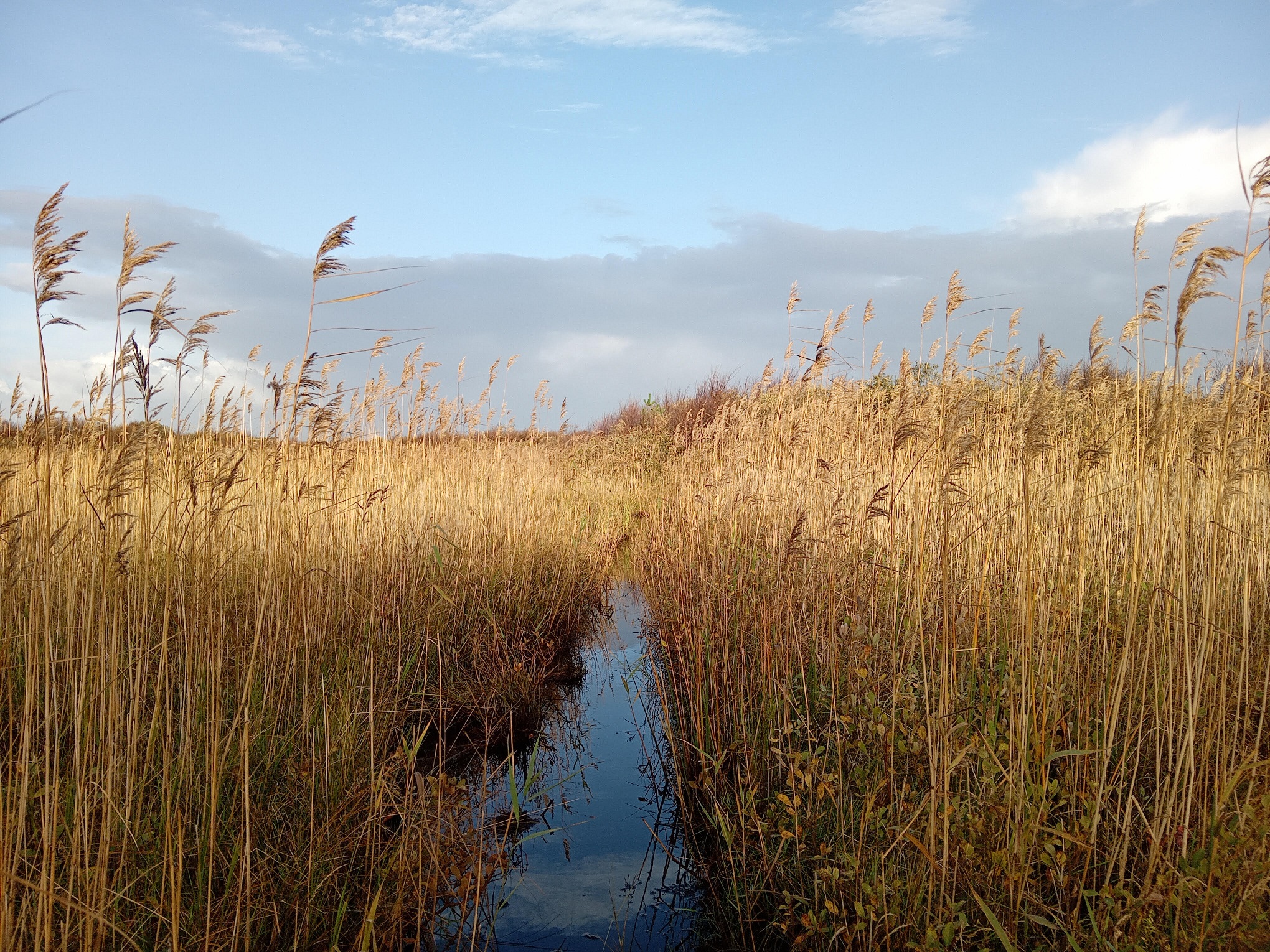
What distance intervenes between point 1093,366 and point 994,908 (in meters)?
1.87

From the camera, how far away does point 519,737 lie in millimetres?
3924

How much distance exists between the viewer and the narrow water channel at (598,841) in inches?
95.3

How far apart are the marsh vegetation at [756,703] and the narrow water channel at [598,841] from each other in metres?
0.11

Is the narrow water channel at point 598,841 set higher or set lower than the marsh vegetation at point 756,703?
lower

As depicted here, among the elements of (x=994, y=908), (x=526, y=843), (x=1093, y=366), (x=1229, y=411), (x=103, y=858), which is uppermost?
(x=1093, y=366)

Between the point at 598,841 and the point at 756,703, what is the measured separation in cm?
90

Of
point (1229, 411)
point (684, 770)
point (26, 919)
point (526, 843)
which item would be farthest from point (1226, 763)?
point (26, 919)

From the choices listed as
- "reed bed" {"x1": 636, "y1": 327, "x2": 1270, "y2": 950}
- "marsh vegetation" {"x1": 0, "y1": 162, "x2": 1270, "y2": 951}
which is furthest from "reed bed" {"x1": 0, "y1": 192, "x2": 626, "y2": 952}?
"reed bed" {"x1": 636, "y1": 327, "x2": 1270, "y2": 950}

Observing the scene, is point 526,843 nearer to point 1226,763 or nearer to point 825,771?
point 825,771

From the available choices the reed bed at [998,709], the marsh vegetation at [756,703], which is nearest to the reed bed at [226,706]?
the marsh vegetation at [756,703]

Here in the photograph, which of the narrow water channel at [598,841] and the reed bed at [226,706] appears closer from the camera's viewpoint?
the reed bed at [226,706]

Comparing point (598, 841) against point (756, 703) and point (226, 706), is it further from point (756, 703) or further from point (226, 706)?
point (226, 706)

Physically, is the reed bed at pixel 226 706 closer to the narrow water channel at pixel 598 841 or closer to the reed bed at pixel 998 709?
the narrow water channel at pixel 598 841

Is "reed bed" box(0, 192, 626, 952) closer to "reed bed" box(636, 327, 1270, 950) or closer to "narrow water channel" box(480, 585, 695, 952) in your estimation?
"narrow water channel" box(480, 585, 695, 952)
